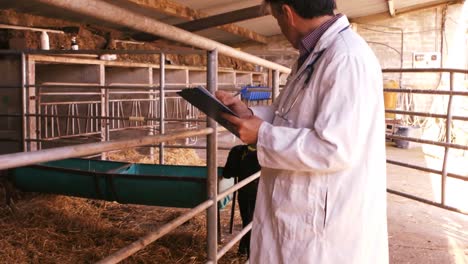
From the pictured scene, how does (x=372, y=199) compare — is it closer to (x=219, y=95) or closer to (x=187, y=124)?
(x=219, y=95)

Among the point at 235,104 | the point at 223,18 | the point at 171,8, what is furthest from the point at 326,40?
the point at 223,18

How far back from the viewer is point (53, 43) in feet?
16.7

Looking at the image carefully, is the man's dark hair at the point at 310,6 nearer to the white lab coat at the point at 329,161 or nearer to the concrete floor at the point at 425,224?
the white lab coat at the point at 329,161

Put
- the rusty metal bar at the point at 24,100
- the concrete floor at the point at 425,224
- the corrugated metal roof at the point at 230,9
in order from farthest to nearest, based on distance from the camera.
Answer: the corrugated metal roof at the point at 230,9 < the rusty metal bar at the point at 24,100 < the concrete floor at the point at 425,224

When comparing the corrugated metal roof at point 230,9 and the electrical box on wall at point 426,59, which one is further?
the electrical box on wall at point 426,59

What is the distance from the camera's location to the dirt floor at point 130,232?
279 centimetres

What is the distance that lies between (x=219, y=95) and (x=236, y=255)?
1.60m

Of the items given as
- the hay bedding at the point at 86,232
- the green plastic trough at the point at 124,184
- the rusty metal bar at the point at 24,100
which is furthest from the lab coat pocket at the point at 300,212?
the rusty metal bar at the point at 24,100

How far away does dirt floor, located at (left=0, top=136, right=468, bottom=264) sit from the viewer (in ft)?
9.14

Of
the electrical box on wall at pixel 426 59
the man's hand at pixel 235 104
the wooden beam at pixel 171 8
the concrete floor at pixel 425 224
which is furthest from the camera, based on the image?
the electrical box on wall at pixel 426 59

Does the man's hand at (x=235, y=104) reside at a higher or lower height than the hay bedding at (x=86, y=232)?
higher

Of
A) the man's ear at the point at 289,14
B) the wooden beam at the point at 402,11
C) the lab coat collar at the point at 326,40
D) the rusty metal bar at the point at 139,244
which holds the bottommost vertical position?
the rusty metal bar at the point at 139,244

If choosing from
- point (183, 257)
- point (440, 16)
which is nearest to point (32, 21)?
point (183, 257)

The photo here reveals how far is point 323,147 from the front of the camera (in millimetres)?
1108
